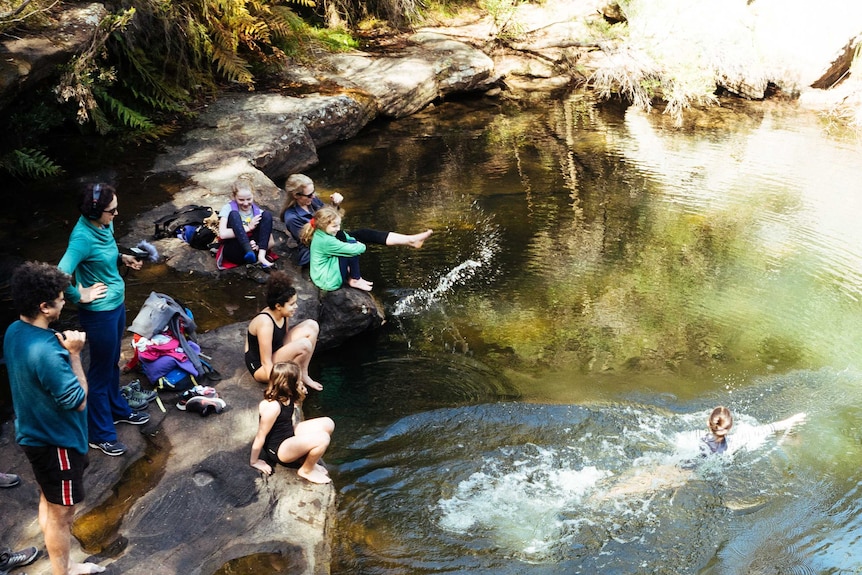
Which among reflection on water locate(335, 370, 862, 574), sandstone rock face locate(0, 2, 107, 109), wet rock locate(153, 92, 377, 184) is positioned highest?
sandstone rock face locate(0, 2, 107, 109)

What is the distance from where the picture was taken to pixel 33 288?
144 inches

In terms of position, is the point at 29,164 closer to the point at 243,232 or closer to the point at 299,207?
the point at 243,232

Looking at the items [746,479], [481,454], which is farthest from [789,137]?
[481,454]

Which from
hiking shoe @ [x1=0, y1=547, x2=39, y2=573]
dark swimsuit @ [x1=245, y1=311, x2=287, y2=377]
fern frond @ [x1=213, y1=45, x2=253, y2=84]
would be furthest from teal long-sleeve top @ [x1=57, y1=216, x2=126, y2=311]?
fern frond @ [x1=213, y1=45, x2=253, y2=84]

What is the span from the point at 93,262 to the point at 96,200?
0.44 meters

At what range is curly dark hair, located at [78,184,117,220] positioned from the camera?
15.1 feet

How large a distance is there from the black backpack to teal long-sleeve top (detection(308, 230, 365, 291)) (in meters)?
1.40

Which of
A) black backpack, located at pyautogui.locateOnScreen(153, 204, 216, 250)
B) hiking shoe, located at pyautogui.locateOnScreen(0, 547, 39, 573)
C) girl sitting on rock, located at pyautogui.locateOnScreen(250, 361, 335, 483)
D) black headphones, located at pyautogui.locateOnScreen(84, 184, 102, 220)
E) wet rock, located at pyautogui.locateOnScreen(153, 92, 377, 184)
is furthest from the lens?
wet rock, located at pyautogui.locateOnScreen(153, 92, 377, 184)

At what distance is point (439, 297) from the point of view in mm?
8508

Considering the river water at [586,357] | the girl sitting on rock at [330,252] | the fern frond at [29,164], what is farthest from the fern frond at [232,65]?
the girl sitting on rock at [330,252]

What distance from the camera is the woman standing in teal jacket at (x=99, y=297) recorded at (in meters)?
4.63

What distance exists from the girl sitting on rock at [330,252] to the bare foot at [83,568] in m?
3.58

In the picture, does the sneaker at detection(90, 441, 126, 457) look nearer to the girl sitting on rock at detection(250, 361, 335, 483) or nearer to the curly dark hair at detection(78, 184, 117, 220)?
the girl sitting on rock at detection(250, 361, 335, 483)

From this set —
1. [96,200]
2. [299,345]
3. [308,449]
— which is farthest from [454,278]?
[96,200]
